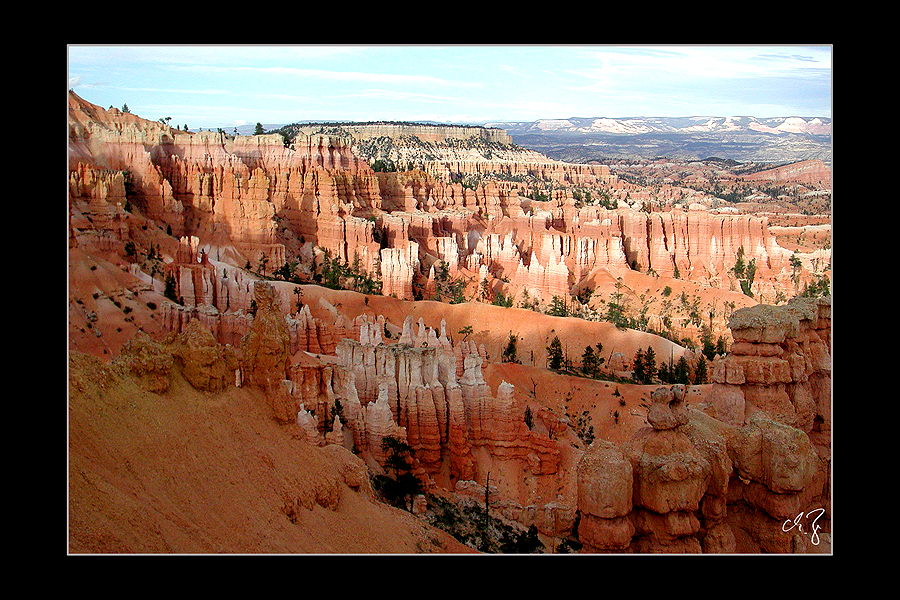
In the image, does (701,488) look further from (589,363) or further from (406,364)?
(589,363)

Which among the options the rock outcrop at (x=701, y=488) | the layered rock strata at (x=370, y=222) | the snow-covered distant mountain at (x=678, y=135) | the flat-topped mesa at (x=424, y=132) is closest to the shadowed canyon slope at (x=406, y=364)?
the rock outcrop at (x=701, y=488)

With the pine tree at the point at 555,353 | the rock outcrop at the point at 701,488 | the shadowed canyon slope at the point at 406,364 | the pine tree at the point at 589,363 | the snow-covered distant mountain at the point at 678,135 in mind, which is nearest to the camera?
the shadowed canyon slope at the point at 406,364

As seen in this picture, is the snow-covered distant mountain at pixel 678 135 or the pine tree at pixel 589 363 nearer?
the pine tree at pixel 589 363
